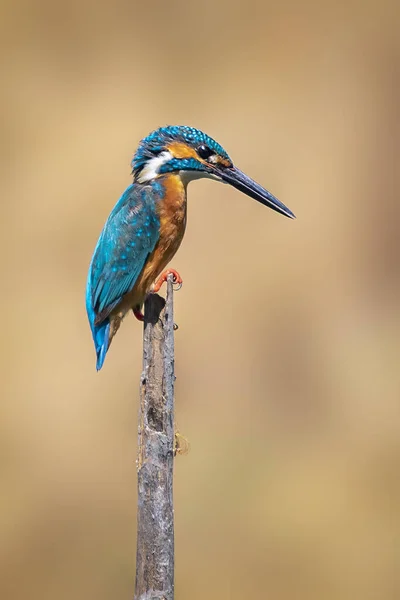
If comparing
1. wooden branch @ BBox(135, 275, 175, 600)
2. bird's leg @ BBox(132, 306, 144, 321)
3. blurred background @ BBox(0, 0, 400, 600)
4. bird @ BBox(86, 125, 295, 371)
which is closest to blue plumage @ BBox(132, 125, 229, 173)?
bird @ BBox(86, 125, 295, 371)

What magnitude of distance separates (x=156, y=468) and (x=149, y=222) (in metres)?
1.16

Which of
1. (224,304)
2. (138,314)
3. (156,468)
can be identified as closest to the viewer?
(156,468)

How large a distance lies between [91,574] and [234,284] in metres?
2.08

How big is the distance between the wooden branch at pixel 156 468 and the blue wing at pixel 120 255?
689mm

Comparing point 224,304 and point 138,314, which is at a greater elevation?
point 224,304

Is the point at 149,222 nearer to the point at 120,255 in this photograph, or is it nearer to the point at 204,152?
the point at 120,255

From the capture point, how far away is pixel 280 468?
584 centimetres

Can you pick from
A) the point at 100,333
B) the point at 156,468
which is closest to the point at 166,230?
the point at 100,333

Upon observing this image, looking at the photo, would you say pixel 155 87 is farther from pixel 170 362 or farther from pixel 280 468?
pixel 170 362

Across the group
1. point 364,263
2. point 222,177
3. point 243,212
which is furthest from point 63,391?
point 222,177

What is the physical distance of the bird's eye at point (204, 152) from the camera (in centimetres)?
357

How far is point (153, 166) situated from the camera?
12.1ft

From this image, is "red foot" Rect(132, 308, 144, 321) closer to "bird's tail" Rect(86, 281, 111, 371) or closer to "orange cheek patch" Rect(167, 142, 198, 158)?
"bird's tail" Rect(86, 281, 111, 371)

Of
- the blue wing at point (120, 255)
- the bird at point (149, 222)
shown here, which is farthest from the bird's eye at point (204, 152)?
the blue wing at point (120, 255)
